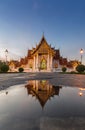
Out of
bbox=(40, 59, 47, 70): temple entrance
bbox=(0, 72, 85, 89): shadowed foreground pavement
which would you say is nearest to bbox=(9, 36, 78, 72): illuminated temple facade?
bbox=(40, 59, 47, 70): temple entrance

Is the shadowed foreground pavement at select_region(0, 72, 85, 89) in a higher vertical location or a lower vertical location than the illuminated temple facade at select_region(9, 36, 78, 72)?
lower

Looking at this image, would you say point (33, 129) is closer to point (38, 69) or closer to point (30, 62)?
point (38, 69)

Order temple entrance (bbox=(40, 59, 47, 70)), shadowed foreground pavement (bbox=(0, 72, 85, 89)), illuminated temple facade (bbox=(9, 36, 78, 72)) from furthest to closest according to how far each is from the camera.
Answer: temple entrance (bbox=(40, 59, 47, 70)), illuminated temple facade (bbox=(9, 36, 78, 72)), shadowed foreground pavement (bbox=(0, 72, 85, 89))

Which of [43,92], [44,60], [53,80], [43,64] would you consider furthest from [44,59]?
[43,92]

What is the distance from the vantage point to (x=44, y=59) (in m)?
52.2

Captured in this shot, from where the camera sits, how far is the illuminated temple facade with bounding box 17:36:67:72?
5109 centimetres

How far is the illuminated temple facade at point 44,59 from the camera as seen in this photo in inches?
2012

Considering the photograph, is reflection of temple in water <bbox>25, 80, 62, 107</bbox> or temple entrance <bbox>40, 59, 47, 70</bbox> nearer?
reflection of temple in water <bbox>25, 80, 62, 107</bbox>

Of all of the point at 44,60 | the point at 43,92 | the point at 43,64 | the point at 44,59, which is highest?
the point at 44,59

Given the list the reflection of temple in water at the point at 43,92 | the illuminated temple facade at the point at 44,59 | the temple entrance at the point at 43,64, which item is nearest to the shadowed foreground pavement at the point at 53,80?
the reflection of temple in water at the point at 43,92

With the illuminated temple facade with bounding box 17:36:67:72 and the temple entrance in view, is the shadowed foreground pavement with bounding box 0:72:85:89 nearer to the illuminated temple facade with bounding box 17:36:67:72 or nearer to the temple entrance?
the illuminated temple facade with bounding box 17:36:67:72

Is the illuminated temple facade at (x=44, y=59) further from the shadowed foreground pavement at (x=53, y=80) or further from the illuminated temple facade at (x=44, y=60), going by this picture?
the shadowed foreground pavement at (x=53, y=80)

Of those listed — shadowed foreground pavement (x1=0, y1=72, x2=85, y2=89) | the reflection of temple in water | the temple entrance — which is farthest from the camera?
the temple entrance

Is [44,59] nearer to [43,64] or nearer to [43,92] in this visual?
[43,64]
